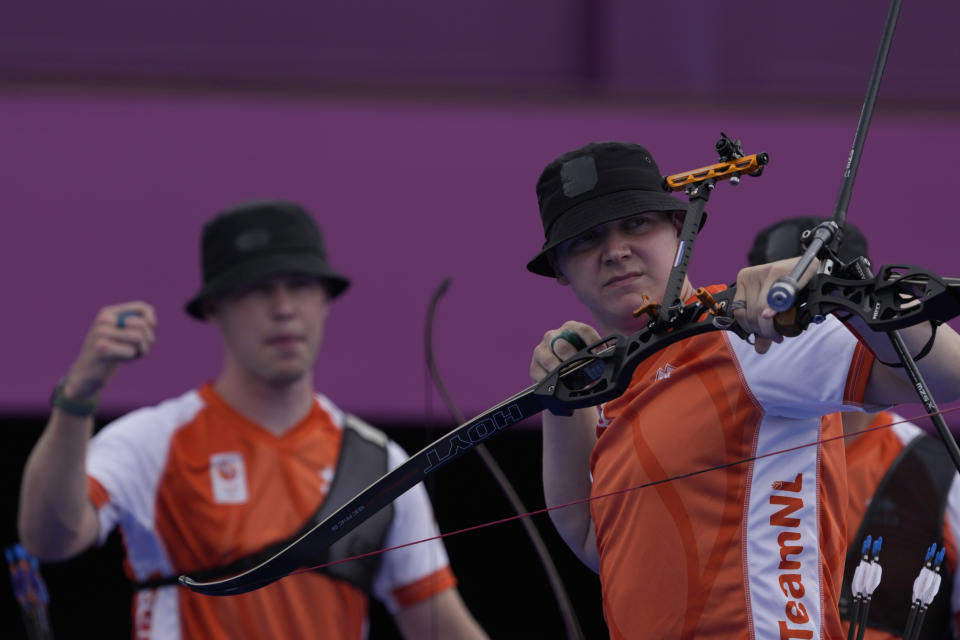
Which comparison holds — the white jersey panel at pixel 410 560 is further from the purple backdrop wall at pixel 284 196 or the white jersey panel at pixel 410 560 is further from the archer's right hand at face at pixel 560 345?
the archer's right hand at face at pixel 560 345

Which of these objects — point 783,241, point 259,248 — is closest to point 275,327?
point 259,248

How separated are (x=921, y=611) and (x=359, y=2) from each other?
8.55 ft

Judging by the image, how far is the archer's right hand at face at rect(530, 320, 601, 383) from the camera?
132 cm

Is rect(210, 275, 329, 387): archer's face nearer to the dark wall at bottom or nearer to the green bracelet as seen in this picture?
the green bracelet

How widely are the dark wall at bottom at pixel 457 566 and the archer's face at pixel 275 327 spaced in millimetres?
530

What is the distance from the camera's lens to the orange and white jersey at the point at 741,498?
122 cm

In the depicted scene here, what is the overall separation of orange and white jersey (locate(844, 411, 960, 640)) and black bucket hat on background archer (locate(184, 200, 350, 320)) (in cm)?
111

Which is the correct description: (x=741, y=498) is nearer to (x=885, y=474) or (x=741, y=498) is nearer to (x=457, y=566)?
(x=885, y=474)

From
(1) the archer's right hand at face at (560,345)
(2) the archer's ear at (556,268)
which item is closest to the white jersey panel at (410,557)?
(2) the archer's ear at (556,268)

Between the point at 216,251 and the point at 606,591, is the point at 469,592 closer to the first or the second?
the point at 216,251

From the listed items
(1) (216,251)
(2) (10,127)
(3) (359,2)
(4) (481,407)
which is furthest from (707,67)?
(2) (10,127)

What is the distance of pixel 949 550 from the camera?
6.72ft

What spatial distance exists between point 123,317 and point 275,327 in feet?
1.22

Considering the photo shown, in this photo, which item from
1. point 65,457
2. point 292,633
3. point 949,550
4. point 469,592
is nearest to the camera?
point 949,550
